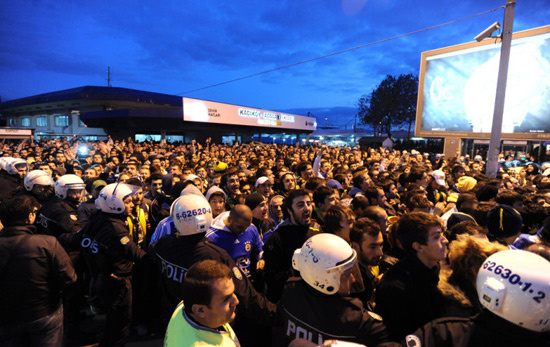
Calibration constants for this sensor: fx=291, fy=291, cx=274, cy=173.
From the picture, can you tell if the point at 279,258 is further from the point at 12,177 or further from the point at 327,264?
the point at 12,177

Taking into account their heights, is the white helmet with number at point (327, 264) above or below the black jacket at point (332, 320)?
above

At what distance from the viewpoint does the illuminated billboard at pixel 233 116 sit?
895 inches

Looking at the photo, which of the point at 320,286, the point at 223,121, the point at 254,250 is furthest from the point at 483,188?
the point at 223,121

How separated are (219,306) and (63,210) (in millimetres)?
3433

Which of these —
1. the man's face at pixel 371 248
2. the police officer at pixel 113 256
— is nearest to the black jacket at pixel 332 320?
the man's face at pixel 371 248

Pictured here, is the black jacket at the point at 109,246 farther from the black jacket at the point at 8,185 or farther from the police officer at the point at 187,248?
the black jacket at the point at 8,185

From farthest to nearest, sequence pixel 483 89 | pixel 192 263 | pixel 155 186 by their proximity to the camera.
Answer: pixel 483 89 < pixel 155 186 < pixel 192 263

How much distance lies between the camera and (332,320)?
1.70 m

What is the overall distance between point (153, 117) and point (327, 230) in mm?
23479

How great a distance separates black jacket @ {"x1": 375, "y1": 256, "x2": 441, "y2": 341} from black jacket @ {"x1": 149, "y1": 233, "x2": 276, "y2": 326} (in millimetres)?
833

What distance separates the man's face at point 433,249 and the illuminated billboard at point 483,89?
56.5 feet

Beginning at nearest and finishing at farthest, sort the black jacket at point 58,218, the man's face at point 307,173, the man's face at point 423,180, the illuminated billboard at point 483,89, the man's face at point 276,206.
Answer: the black jacket at point 58,218 → the man's face at point 276,206 → the man's face at point 423,180 → the man's face at point 307,173 → the illuminated billboard at point 483,89

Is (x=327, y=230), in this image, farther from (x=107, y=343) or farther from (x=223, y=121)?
(x=223, y=121)

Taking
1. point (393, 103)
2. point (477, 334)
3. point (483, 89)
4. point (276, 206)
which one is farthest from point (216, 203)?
point (393, 103)
